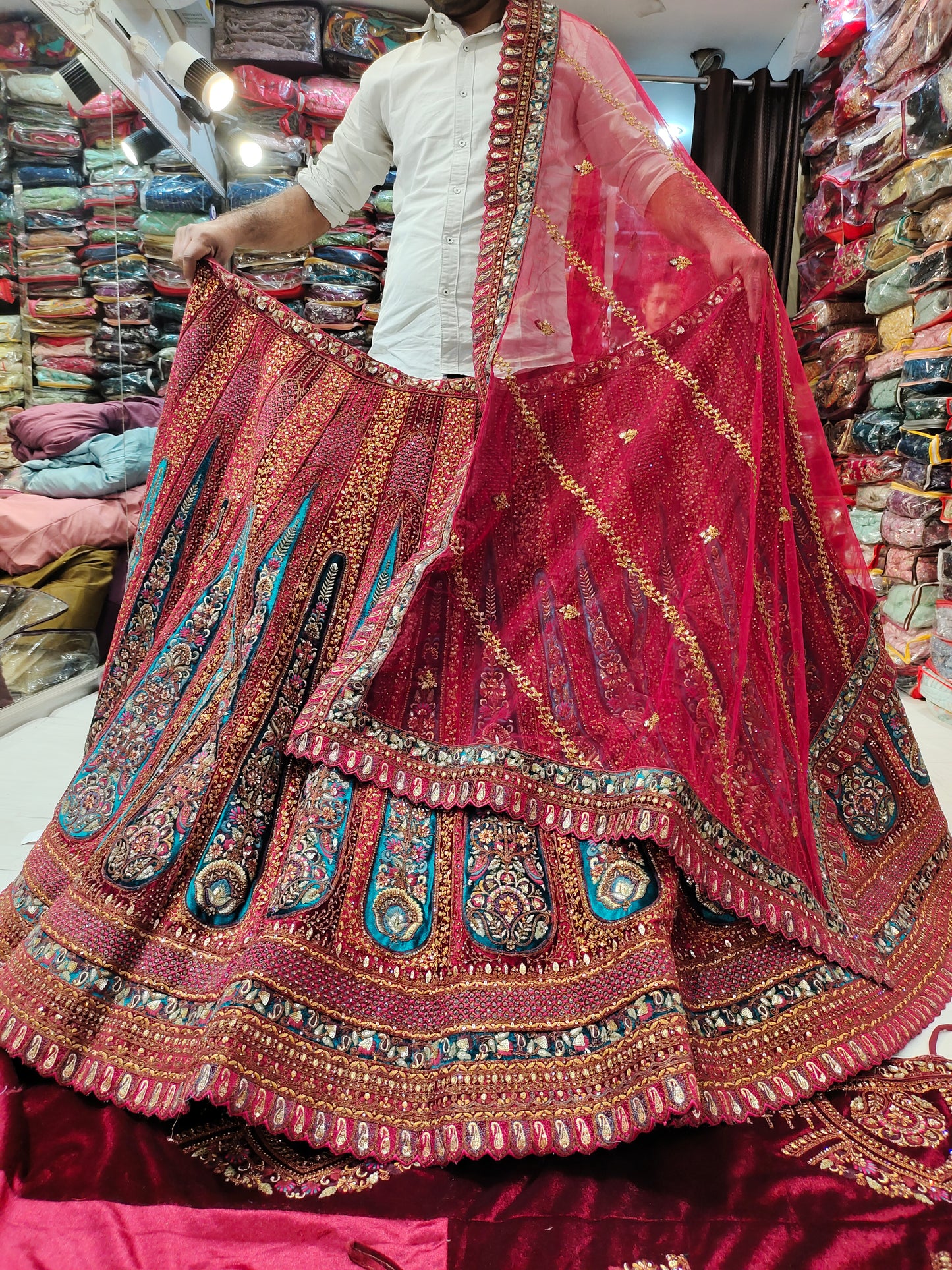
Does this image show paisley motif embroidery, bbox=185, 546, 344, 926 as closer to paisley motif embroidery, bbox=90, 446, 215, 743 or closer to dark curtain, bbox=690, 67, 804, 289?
paisley motif embroidery, bbox=90, 446, 215, 743

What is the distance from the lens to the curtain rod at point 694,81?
376 cm

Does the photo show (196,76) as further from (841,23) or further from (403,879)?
(403,879)

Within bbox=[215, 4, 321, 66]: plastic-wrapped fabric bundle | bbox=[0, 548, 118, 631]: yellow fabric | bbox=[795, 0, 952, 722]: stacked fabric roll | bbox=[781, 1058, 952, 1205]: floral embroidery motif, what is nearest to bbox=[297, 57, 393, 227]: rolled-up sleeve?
bbox=[0, 548, 118, 631]: yellow fabric

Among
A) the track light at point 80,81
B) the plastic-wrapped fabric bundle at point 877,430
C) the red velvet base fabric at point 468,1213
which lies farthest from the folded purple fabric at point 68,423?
the plastic-wrapped fabric bundle at point 877,430

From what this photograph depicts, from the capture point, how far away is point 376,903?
957 millimetres

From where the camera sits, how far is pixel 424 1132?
2.57ft

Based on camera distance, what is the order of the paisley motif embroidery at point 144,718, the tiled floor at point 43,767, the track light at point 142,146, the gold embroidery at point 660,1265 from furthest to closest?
the track light at point 142,146 → the tiled floor at point 43,767 → the paisley motif embroidery at point 144,718 → the gold embroidery at point 660,1265

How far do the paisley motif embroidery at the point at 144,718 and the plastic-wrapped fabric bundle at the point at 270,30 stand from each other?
10.4 feet

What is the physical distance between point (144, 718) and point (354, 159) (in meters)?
1.17

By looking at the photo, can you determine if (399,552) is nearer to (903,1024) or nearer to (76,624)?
(903,1024)

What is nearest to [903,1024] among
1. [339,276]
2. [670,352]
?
[670,352]

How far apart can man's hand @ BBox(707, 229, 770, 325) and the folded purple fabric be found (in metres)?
2.03

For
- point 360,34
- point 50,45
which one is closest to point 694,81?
point 360,34

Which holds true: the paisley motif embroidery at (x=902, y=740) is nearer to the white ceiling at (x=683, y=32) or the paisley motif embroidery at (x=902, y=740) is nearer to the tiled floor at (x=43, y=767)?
the tiled floor at (x=43, y=767)
